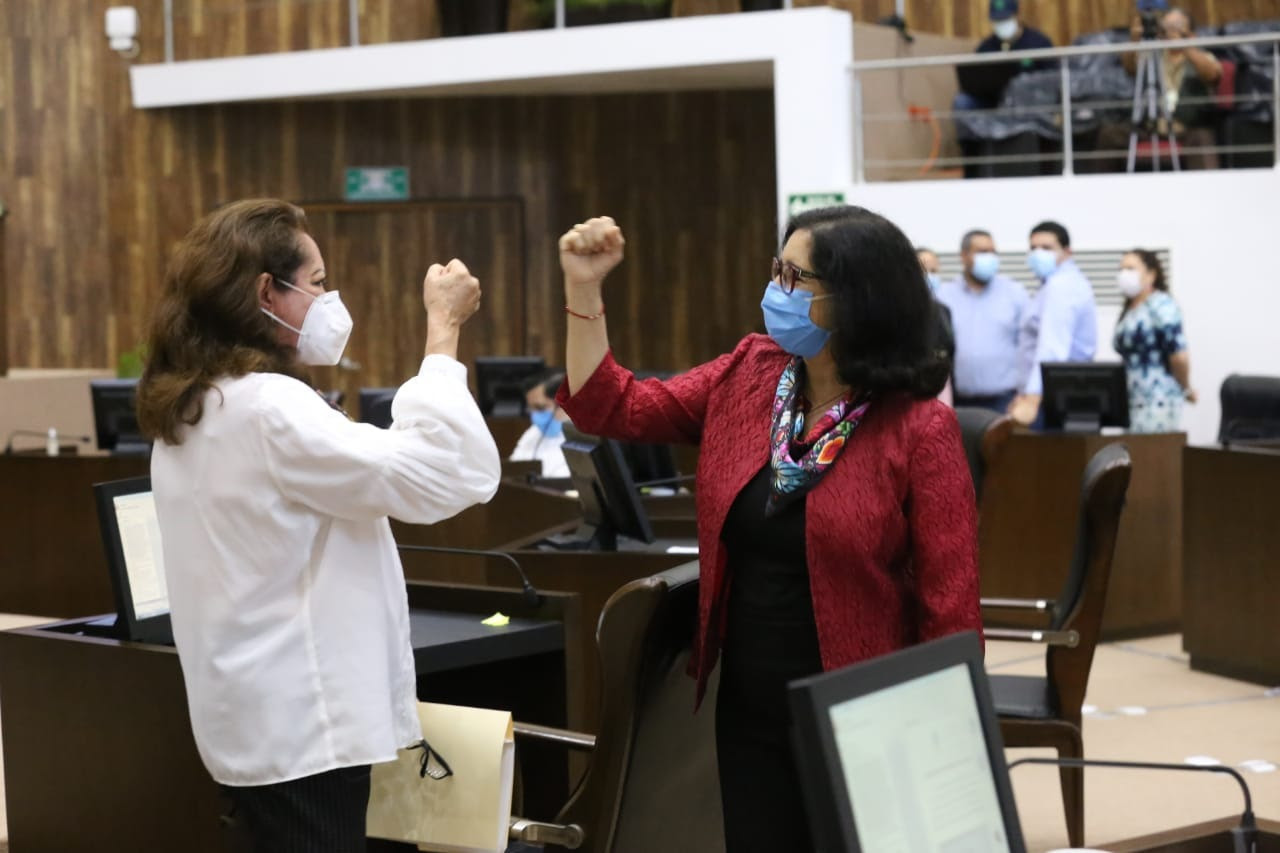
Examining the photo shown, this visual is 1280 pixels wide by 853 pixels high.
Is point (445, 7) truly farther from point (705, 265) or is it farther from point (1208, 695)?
point (1208, 695)

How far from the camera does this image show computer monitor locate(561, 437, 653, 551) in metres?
4.17

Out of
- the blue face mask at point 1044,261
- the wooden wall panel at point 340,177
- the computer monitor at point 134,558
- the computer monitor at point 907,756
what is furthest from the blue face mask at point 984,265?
the computer monitor at point 907,756

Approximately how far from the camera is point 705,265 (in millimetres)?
12242

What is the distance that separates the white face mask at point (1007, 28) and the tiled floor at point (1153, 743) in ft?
13.9

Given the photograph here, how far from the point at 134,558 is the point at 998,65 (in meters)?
7.68

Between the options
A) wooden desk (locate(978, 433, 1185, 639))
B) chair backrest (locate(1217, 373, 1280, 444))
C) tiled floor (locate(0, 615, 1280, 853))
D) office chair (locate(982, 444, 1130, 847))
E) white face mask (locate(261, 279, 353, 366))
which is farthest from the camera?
chair backrest (locate(1217, 373, 1280, 444))

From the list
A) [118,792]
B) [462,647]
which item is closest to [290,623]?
[462,647]

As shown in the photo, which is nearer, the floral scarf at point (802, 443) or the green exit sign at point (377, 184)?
the floral scarf at point (802, 443)

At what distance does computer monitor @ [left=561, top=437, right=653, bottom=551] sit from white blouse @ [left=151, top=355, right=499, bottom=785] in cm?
200

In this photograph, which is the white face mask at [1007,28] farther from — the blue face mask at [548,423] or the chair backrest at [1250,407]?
the blue face mask at [548,423]

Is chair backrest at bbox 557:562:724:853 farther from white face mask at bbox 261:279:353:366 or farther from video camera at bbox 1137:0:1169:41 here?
video camera at bbox 1137:0:1169:41

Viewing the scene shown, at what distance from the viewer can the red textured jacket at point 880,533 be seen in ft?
6.70

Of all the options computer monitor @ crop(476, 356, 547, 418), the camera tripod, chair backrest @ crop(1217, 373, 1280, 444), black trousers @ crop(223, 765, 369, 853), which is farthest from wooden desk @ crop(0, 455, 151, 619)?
the camera tripod

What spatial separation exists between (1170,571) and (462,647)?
4.41 meters
